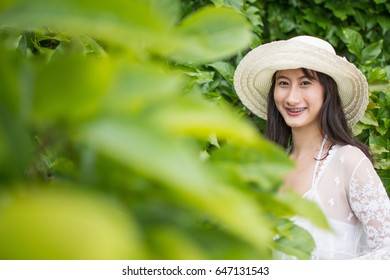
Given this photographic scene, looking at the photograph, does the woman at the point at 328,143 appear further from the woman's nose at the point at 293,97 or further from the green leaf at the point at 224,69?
the green leaf at the point at 224,69

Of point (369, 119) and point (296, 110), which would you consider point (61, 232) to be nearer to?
point (296, 110)

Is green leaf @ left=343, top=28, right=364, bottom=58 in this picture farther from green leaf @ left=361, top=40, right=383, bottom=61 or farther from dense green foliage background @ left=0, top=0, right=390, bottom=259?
dense green foliage background @ left=0, top=0, right=390, bottom=259

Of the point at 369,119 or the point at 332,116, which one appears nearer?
the point at 332,116

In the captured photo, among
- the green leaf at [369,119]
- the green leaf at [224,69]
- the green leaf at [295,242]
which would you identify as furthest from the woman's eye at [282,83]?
the green leaf at [295,242]

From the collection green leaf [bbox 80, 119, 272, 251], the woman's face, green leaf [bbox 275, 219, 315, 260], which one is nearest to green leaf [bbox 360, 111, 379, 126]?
the woman's face

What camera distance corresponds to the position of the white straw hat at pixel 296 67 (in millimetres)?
1545

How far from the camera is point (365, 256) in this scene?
142 cm

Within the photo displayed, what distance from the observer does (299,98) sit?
158 centimetres

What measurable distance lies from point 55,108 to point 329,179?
1383mm

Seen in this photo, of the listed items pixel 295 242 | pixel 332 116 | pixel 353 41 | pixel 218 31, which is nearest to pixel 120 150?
pixel 218 31

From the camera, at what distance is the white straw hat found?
1.54 metres

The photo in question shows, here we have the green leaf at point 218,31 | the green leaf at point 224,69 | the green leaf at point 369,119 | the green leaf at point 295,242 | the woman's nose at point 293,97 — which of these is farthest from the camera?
the green leaf at point 369,119

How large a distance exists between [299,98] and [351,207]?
0.33m

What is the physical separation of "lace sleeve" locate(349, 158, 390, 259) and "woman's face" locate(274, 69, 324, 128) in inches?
8.7
